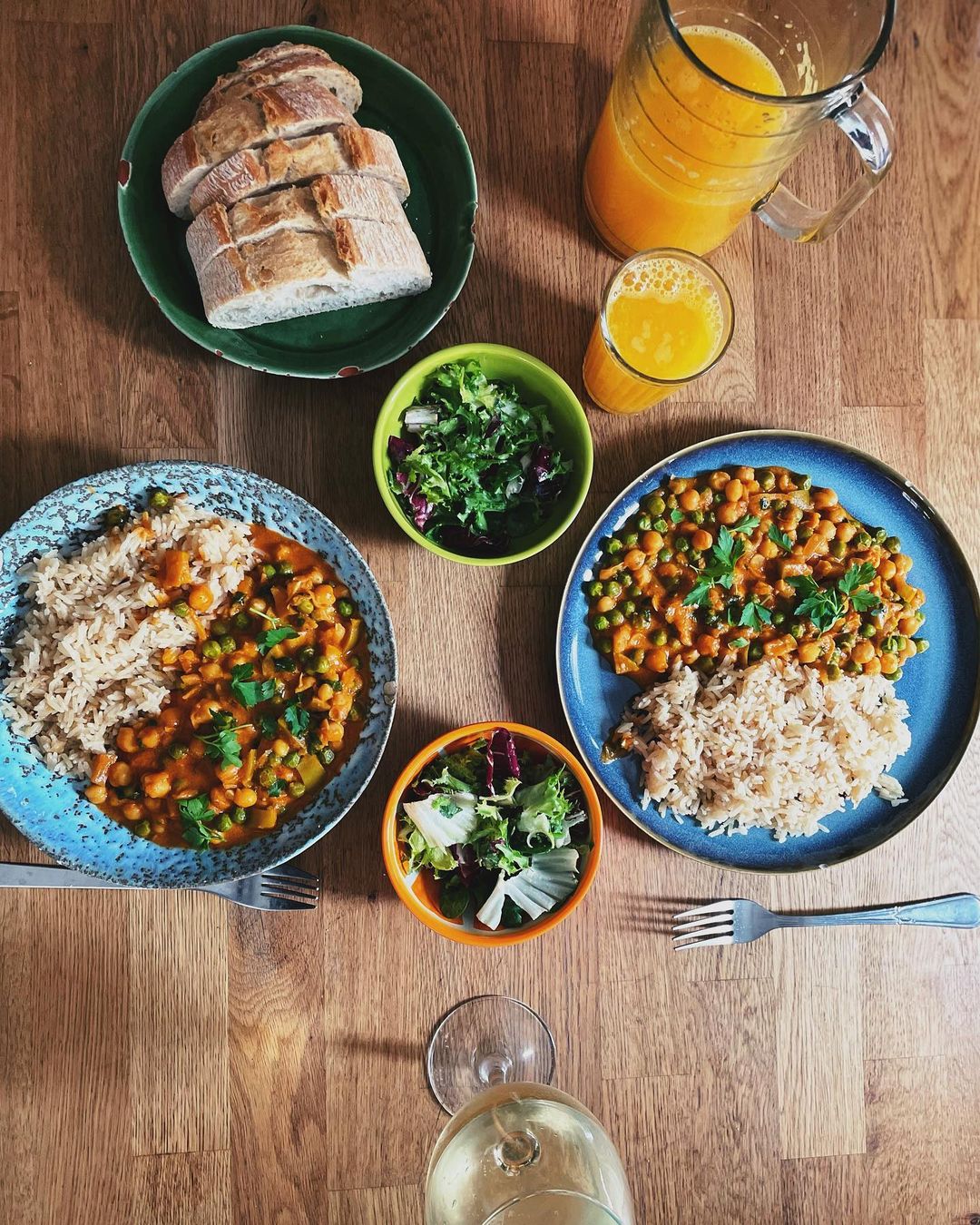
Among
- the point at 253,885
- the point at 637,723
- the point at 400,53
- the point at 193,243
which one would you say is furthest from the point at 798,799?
the point at 400,53

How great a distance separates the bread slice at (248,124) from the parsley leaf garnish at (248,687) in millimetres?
997

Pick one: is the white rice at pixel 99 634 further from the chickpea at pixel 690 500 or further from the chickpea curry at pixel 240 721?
the chickpea at pixel 690 500

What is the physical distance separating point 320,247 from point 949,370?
61.0 inches

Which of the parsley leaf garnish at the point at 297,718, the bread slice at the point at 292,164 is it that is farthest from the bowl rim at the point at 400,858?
the bread slice at the point at 292,164

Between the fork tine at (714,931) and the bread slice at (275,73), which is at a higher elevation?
the bread slice at (275,73)

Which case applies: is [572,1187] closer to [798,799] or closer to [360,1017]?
[360,1017]

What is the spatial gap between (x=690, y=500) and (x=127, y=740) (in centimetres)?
132

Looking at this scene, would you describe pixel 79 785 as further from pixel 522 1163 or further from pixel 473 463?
pixel 522 1163

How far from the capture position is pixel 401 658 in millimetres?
2209

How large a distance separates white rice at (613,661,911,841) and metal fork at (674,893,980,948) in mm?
210

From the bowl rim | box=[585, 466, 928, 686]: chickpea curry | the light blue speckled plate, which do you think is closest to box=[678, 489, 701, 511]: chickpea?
box=[585, 466, 928, 686]: chickpea curry

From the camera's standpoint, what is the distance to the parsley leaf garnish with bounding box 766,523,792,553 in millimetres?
2184

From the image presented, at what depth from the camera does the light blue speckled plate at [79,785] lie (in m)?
1.95

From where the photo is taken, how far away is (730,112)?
5.74 feet
